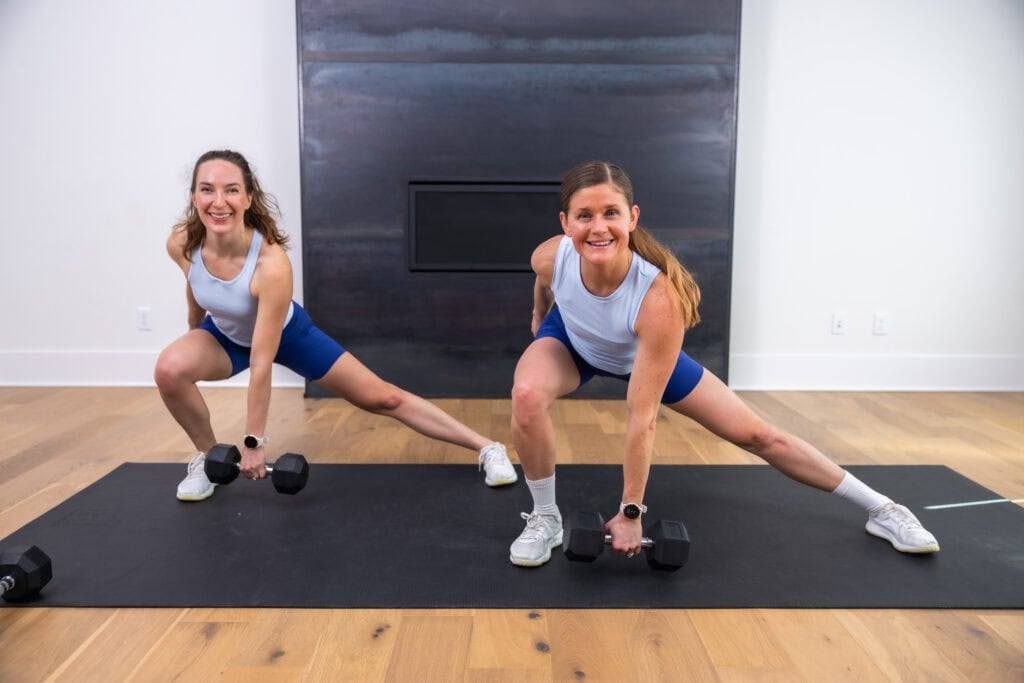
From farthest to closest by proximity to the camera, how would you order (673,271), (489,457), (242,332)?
(489,457)
(242,332)
(673,271)

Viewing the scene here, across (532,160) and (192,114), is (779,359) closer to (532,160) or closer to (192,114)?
(532,160)

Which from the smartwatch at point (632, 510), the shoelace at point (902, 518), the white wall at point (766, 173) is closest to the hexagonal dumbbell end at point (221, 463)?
the smartwatch at point (632, 510)

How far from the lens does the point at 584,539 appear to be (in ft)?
5.39

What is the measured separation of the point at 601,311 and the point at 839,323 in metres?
2.69

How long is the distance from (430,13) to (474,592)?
9.47 ft

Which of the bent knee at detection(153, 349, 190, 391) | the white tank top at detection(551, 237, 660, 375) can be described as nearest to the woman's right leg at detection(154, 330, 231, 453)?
the bent knee at detection(153, 349, 190, 391)

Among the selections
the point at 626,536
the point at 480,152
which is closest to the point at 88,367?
the point at 480,152

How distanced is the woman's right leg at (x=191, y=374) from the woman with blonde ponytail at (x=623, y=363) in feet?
3.24

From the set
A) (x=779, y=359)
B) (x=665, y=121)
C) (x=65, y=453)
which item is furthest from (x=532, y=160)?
(x=65, y=453)

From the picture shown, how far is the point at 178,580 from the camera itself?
1.67 m

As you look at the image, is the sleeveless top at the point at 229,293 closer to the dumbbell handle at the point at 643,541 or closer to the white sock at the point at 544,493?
the white sock at the point at 544,493

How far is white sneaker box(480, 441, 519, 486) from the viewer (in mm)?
2326

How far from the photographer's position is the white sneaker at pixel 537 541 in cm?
176

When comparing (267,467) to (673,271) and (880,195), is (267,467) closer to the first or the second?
(673,271)
